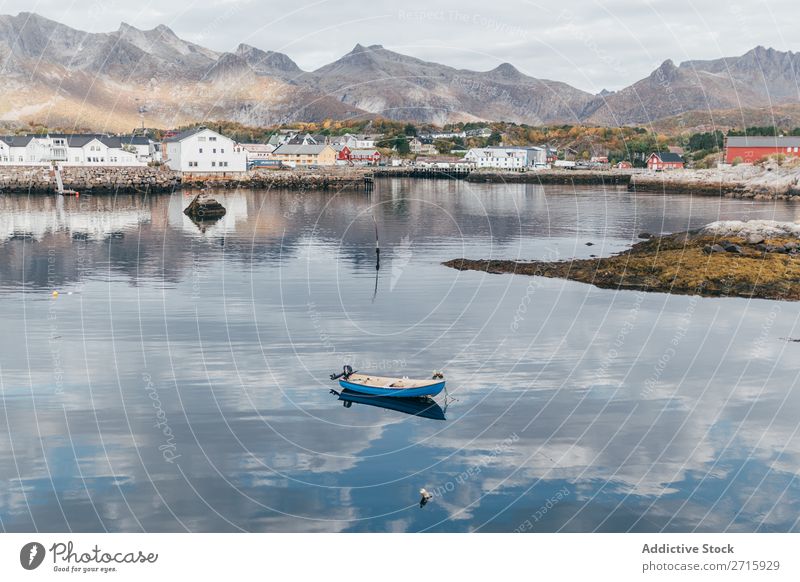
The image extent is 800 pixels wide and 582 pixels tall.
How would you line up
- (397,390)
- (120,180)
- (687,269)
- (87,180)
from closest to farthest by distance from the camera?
(397,390) < (687,269) < (87,180) < (120,180)

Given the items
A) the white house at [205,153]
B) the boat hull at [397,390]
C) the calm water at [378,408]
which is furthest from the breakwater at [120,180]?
the boat hull at [397,390]

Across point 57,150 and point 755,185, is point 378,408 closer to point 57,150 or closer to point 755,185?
point 755,185

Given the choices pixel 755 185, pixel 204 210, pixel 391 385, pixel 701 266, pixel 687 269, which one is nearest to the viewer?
pixel 391 385

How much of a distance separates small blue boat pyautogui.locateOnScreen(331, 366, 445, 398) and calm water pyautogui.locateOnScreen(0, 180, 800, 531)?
97cm

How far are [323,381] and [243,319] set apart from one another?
1470 cm

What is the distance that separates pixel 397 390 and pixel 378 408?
47.0 inches

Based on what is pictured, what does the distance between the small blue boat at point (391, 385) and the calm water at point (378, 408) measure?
3.19ft

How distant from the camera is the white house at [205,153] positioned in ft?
615

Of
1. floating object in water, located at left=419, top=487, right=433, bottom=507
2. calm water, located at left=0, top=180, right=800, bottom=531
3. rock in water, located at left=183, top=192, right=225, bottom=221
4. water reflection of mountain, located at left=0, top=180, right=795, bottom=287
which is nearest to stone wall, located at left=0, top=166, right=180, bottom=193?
water reflection of mountain, located at left=0, top=180, right=795, bottom=287

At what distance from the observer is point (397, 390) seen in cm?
3741

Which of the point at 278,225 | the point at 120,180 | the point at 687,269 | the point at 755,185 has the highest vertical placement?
the point at 120,180

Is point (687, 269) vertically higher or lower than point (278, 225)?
lower

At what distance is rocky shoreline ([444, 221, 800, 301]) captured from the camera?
6178 cm

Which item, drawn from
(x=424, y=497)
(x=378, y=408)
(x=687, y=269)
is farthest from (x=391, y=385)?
(x=687, y=269)
